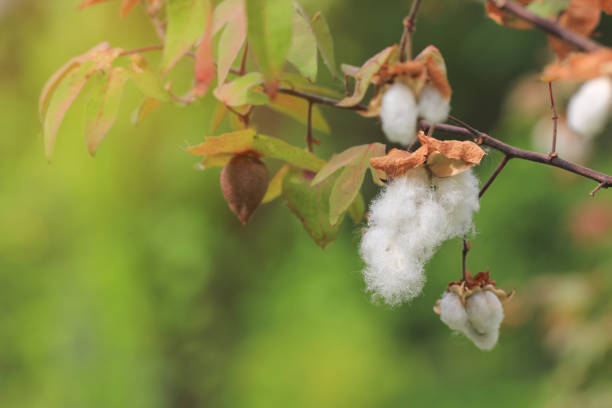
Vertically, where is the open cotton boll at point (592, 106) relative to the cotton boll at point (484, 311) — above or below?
above

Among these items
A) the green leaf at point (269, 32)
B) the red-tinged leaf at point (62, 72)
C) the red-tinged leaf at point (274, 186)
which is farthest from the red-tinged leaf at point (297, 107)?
the green leaf at point (269, 32)

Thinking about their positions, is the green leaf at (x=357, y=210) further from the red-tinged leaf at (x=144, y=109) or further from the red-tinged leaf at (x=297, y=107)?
the red-tinged leaf at (x=144, y=109)

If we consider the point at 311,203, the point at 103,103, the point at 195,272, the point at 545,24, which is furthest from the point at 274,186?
the point at 195,272

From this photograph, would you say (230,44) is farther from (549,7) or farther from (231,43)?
(549,7)

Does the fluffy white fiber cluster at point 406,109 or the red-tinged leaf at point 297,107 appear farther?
the red-tinged leaf at point 297,107

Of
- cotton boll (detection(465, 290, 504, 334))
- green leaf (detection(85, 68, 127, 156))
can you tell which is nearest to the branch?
cotton boll (detection(465, 290, 504, 334))

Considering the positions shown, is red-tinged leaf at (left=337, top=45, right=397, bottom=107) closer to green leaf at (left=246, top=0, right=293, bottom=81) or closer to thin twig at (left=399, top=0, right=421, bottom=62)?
thin twig at (left=399, top=0, right=421, bottom=62)
